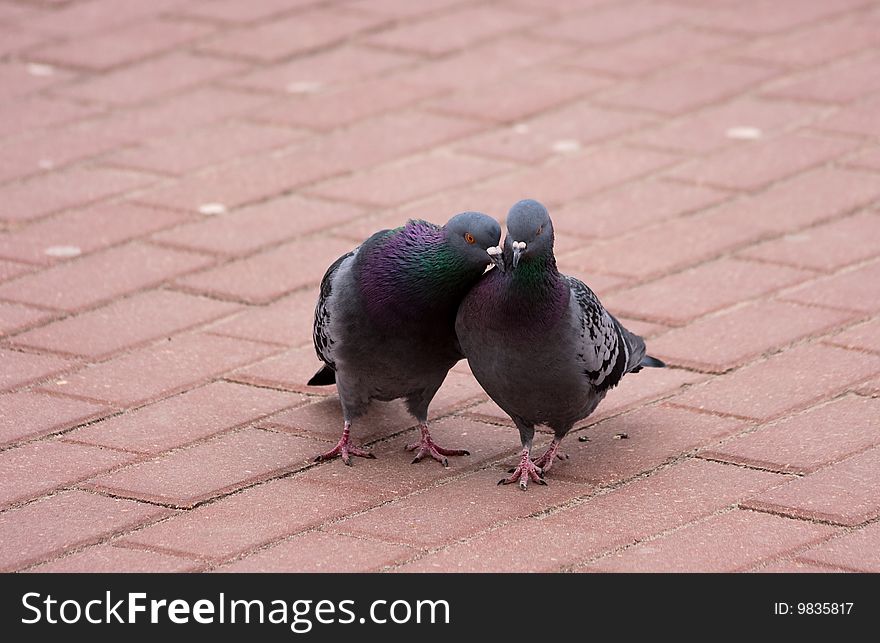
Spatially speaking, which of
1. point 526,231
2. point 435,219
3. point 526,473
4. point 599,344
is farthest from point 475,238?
point 435,219

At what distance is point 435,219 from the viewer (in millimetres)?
5395

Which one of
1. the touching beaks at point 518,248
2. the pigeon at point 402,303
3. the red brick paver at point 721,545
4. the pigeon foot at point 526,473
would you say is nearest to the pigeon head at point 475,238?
the pigeon at point 402,303

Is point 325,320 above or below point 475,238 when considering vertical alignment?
below

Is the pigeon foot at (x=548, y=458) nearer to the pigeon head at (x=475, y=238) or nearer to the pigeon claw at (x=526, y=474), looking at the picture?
the pigeon claw at (x=526, y=474)

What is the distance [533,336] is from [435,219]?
6.02ft

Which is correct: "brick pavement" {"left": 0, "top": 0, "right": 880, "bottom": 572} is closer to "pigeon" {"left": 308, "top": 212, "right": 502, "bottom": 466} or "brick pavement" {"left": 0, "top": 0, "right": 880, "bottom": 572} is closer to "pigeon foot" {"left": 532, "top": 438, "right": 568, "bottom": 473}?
"pigeon foot" {"left": 532, "top": 438, "right": 568, "bottom": 473}

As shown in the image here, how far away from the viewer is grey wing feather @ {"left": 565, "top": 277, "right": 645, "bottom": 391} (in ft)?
12.2

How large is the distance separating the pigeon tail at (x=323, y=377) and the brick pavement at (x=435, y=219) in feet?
0.31

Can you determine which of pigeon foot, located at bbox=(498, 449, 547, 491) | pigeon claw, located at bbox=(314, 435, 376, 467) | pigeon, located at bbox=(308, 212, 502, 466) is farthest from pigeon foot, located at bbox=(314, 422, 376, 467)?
pigeon foot, located at bbox=(498, 449, 547, 491)

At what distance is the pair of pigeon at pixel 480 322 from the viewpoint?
3.60 m

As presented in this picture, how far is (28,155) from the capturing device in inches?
235

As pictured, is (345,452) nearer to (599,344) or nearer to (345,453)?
(345,453)

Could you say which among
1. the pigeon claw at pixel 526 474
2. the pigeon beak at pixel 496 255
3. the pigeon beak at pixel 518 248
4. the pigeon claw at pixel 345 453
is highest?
the pigeon beak at pixel 518 248
